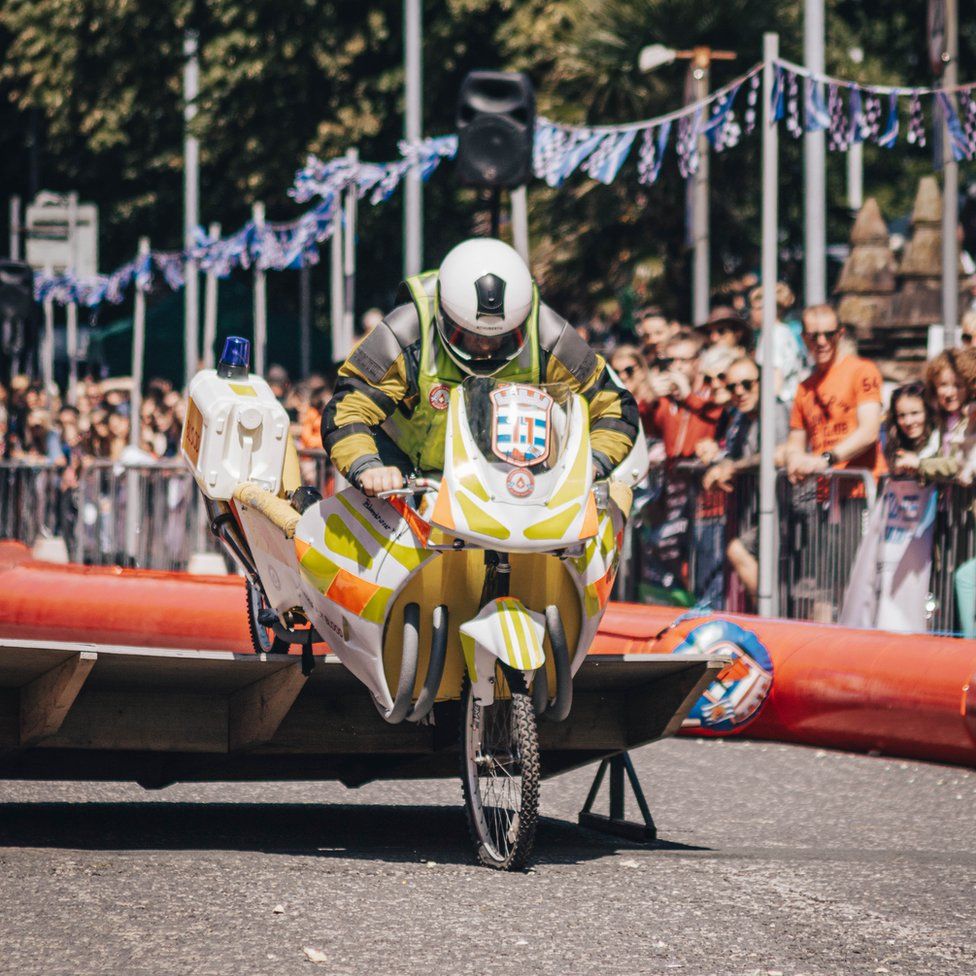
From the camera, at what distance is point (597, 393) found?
8859 millimetres

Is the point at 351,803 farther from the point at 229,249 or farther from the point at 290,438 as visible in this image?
the point at 229,249

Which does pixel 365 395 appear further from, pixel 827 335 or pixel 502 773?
pixel 827 335

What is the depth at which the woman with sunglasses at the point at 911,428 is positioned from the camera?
1264 cm

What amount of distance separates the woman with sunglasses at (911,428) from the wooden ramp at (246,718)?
13.3 feet

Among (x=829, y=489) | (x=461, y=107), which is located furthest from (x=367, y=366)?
(x=461, y=107)

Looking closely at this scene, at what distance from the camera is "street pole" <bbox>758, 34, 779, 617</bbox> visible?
13.8 metres

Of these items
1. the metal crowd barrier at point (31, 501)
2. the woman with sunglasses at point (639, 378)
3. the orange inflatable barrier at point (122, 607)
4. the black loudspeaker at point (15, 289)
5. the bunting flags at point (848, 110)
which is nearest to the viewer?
the orange inflatable barrier at point (122, 607)

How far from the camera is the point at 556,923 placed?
7.05 m

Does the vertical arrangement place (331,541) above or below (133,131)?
below

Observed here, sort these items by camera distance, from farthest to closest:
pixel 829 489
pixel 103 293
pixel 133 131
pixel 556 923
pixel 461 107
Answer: pixel 133 131 < pixel 103 293 < pixel 461 107 < pixel 829 489 < pixel 556 923

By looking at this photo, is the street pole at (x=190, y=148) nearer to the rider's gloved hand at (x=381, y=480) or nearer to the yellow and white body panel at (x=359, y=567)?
the yellow and white body panel at (x=359, y=567)

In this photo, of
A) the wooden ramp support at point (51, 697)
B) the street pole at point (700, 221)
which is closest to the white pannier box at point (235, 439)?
the wooden ramp support at point (51, 697)

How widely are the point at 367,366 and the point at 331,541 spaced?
0.64 metres

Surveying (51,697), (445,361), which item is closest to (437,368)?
(445,361)
